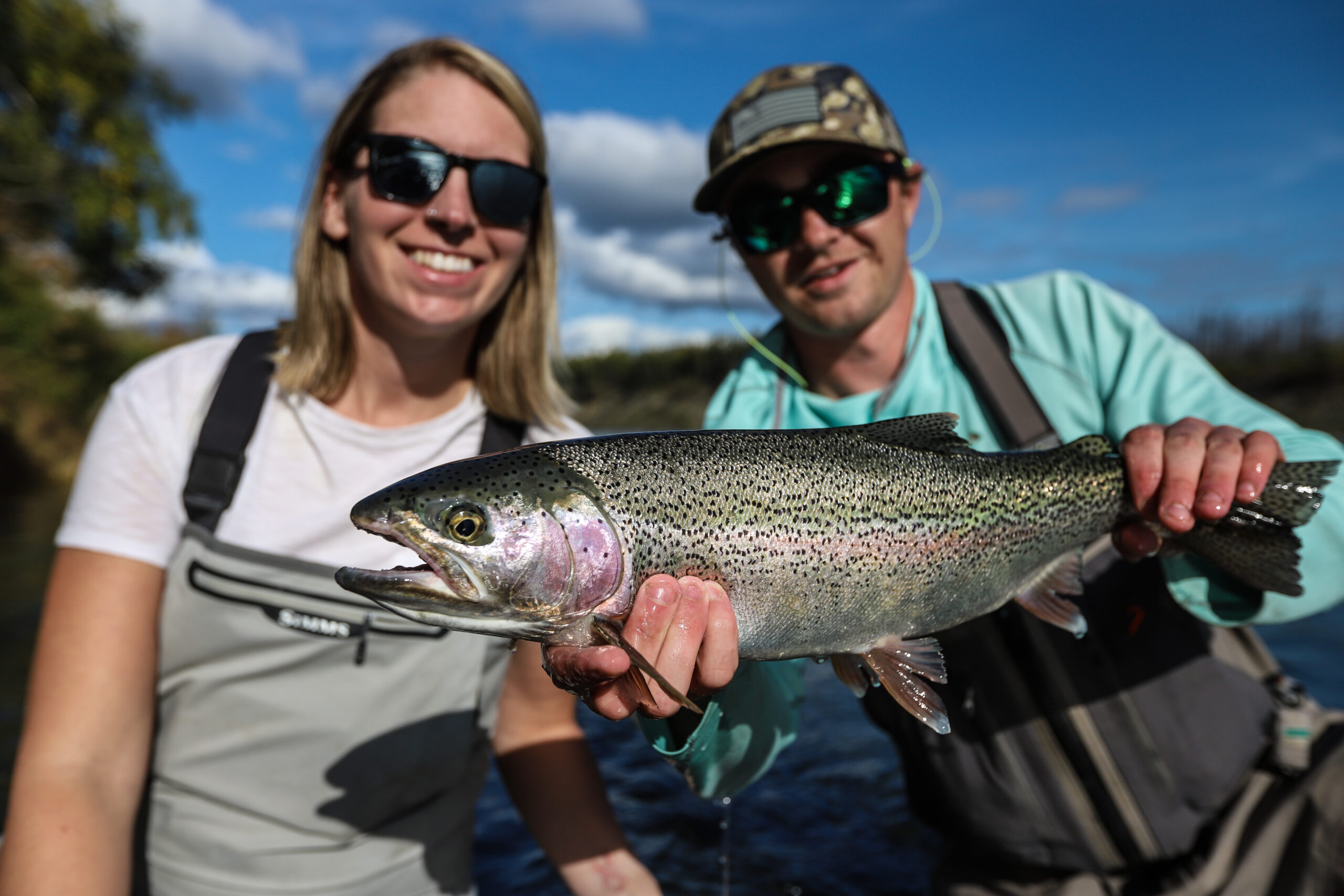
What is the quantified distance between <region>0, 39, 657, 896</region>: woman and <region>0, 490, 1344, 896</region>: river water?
1.96m

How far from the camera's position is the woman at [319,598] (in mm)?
2738

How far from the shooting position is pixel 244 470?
2.97 metres

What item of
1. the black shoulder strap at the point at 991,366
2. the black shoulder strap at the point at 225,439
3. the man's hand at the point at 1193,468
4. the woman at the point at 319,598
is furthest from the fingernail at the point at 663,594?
the black shoulder strap at the point at 225,439

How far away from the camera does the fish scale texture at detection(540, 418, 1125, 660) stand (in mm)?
2094

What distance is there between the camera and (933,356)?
3.41m

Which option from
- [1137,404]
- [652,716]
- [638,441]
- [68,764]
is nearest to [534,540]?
[638,441]

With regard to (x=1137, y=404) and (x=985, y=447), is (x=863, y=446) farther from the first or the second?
(x=1137, y=404)

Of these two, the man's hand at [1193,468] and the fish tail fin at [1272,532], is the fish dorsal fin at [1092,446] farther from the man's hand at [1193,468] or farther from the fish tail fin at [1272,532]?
the fish tail fin at [1272,532]

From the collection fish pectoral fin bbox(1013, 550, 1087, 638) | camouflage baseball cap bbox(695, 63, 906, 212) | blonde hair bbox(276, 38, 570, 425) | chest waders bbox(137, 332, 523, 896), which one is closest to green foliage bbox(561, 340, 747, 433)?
blonde hair bbox(276, 38, 570, 425)

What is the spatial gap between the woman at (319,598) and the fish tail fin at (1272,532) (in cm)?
247

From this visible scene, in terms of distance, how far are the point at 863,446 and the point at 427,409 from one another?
6.32 ft

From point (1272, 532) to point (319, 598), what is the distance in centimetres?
324

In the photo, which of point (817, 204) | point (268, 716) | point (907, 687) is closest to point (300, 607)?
point (268, 716)

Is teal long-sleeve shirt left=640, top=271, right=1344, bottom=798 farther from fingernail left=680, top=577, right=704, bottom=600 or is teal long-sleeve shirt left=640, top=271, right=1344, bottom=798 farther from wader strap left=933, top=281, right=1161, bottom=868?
fingernail left=680, top=577, right=704, bottom=600
